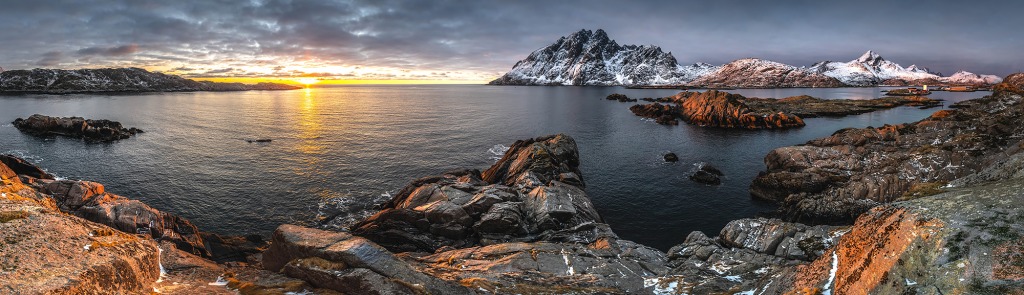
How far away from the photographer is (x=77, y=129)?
77.8m

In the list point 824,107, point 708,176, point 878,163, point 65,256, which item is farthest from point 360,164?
point 824,107

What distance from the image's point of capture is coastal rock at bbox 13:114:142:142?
75.6m

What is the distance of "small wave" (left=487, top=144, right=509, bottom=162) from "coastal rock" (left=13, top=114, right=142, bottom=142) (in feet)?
222

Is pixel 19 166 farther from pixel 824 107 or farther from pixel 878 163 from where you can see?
pixel 824 107

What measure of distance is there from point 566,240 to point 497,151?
40.4 m

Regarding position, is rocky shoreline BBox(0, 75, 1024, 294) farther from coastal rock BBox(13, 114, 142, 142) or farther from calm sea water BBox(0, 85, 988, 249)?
coastal rock BBox(13, 114, 142, 142)

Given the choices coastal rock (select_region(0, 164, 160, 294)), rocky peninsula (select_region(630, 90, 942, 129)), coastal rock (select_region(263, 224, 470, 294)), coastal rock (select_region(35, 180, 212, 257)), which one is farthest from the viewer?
rocky peninsula (select_region(630, 90, 942, 129))

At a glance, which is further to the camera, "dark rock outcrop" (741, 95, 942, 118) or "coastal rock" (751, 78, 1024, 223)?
"dark rock outcrop" (741, 95, 942, 118)

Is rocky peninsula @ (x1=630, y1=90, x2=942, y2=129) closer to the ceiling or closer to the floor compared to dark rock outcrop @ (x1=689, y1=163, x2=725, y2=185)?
closer to the ceiling

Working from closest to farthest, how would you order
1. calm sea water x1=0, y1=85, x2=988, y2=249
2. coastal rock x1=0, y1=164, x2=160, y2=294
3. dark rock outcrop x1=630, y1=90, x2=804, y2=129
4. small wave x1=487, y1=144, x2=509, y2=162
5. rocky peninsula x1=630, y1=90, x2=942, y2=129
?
coastal rock x1=0, y1=164, x2=160, y2=294 < calm sea water x1=0, y1=85, x2=988, y2=249 < small wave x1=487, y1=144, x2=509, y2=162 < dark rock outcrop x1=630, y1=90, x2=804, y2=129 < rocky peninsula x1=630, y1=90, x2=942, y2=129

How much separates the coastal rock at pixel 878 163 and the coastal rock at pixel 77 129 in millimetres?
103529

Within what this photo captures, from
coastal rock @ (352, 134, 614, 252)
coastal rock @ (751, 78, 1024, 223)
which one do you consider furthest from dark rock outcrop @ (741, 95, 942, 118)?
coastal rock @ (352, 134, 614, 252)

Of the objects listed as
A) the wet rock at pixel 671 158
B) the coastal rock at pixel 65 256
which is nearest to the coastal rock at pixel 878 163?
the wet rock at pixel 671 158

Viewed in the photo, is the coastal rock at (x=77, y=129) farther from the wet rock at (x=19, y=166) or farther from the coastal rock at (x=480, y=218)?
the coastal rock at (x=480, y=218)
